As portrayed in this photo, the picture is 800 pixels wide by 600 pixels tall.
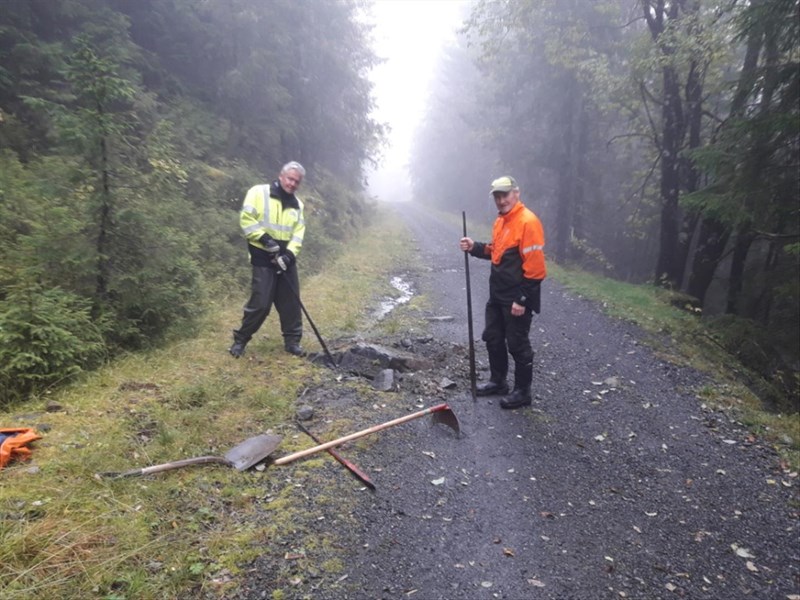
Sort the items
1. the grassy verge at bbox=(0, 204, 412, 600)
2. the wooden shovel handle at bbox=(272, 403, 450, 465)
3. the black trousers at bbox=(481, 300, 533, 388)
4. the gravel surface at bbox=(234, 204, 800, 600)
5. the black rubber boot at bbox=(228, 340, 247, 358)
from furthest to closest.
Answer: the black rubber boot at bbox=(228, 340, 247, 358), the black trousers at bbox=(481, 300, 533, 388), the wooden shovel handle at bbox=(272, 403, 450, 465), the gravel surface at bbox=(234, 204, 800, 600), the grassy verge at bbox=(0, 204, 412, 600)

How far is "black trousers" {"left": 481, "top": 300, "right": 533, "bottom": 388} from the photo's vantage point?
5.18 m

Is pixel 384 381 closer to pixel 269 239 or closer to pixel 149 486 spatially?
pixel 269 239

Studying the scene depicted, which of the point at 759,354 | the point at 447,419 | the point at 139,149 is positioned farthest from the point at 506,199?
the point at 759,354

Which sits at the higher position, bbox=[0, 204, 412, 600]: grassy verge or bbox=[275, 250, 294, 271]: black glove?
bbox=[275, 250, 294, 271]: black glove

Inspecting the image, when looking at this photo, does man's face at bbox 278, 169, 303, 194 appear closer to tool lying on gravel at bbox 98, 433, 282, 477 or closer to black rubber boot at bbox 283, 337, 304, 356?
black rubber boot at bbox 283, 337, 304, 356

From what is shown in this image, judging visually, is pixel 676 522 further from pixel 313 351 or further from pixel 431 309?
pixel 431 309

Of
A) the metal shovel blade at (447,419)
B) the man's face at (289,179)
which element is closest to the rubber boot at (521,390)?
the metal shovel blade at (447,419)

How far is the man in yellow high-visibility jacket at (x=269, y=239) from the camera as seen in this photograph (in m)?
5.94

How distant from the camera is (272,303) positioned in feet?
21.0

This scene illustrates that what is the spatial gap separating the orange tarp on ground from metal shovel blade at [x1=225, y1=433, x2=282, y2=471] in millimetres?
1403

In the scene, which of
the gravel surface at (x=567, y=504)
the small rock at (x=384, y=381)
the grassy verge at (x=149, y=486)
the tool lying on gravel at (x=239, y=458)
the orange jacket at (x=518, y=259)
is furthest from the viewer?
the small rock at (x=384, y=381)

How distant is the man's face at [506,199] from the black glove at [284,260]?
273 cm

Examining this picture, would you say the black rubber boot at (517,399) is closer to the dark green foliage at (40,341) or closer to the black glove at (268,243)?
the black glove at (268,243)

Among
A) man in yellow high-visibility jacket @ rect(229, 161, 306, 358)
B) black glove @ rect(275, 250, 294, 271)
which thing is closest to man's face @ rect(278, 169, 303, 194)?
man in yellow high-visibility jacket @ rect(229, 161, 306, 358)
